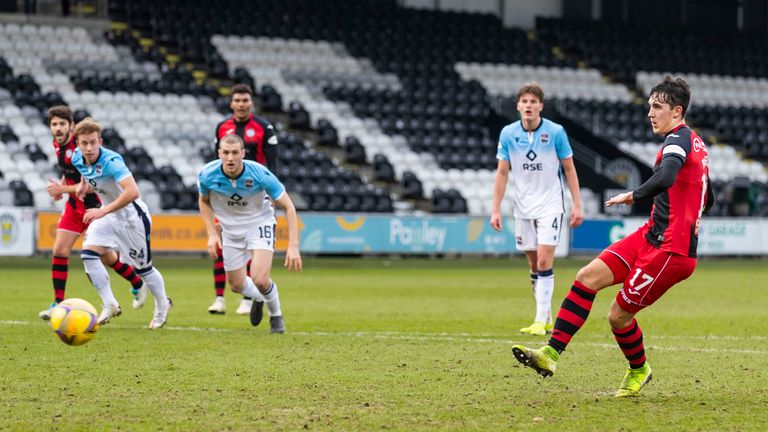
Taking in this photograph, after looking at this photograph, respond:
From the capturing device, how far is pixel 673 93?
7.52 meters

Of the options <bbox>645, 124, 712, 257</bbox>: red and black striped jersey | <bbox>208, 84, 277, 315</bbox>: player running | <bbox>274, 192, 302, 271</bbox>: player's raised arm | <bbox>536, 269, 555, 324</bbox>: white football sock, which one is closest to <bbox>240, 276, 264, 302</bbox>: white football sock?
<bbox>274, 192, 302, 271</bbox>: player's raised arm

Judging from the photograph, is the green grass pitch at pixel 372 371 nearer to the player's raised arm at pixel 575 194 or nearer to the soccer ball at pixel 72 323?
the soccer ball at pixel 72 323

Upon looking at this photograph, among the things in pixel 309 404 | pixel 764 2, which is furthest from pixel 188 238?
pixel 764 2

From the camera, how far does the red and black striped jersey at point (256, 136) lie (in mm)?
13461

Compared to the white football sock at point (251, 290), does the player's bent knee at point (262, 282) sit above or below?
above

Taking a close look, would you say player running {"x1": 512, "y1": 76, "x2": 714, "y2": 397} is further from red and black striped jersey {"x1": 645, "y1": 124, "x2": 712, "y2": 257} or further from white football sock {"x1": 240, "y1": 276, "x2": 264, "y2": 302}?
white football sock {"x1": 240, "y1": 276, "x2": 264, "y2": 302}

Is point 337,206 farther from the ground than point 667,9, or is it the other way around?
point 667,9

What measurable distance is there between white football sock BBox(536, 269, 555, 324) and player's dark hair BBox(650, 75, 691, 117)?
475 cm

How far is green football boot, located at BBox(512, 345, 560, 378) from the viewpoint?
748cm

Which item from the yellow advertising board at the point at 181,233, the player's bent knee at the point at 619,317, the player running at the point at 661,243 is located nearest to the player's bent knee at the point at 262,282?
the player running at the point at 661,243

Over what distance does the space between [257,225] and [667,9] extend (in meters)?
38.3

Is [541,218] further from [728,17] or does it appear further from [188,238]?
[728,17]

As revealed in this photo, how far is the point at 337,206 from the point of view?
30.7m

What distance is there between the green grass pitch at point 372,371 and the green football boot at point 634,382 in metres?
0.09
